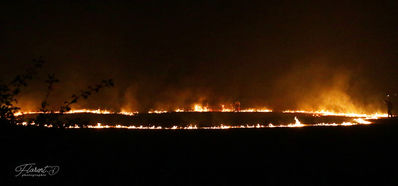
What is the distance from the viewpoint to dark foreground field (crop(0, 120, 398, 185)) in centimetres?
372

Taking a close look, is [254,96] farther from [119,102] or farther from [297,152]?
[297,152]

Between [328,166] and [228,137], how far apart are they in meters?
2.28

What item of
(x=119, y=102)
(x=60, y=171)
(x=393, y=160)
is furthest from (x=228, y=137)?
(x=119, y=102)

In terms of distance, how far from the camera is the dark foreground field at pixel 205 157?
372cm

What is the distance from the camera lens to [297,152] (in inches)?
198

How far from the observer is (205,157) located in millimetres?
4762

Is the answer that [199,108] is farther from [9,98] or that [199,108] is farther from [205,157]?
[9,98]
